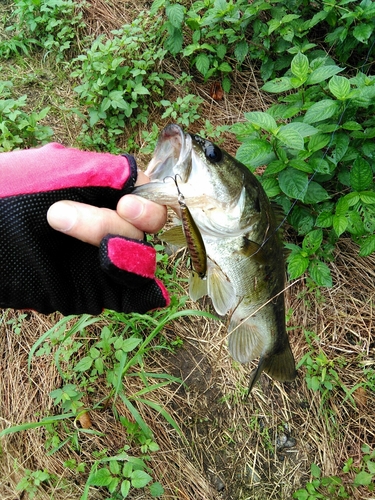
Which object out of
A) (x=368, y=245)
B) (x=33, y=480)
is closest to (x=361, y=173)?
(x=368, y=245)

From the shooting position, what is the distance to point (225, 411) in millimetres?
2785

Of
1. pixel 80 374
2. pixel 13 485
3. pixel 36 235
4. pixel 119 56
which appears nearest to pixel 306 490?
pixel 80 374

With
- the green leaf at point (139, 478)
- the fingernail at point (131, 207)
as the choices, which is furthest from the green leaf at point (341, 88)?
the green leaf at point (139, 478)

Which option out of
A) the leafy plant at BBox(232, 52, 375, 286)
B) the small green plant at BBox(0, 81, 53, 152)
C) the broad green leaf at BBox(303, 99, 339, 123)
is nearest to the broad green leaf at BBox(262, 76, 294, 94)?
the leafy plant at BBox(232, 52, 375, 286)

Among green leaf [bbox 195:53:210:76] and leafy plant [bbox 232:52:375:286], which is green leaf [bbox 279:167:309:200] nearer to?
leafy plant [bbox 232:52:375:286]

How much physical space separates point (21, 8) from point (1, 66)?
0.54 meters

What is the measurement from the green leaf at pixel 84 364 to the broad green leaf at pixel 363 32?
2.58 m

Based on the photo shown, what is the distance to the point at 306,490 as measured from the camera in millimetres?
2596

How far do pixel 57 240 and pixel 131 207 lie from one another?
34 centimetres

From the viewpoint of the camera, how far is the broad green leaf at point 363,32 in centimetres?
272

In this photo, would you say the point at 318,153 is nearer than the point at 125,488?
No

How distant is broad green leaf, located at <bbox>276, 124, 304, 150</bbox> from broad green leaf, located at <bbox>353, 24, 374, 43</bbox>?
939mm

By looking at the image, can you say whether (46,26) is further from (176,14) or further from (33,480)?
(33,480)

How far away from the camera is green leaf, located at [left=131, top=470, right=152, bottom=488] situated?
2194 mm
